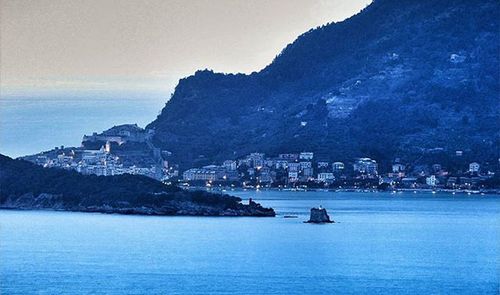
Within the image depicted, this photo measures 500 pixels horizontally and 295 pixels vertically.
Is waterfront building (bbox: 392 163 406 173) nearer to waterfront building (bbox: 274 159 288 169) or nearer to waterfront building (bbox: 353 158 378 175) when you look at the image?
waterfront building (bbox: 353 158 378 175)

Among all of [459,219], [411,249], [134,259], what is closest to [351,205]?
[459,219]

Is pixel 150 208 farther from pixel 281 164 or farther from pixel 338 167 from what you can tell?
pixel 281 164

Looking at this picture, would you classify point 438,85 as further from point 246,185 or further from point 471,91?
point 246,185

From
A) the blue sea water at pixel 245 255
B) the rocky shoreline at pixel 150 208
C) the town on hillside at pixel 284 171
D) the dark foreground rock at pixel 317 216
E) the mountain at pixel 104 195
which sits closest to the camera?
the blue sea water at pixel 245 255

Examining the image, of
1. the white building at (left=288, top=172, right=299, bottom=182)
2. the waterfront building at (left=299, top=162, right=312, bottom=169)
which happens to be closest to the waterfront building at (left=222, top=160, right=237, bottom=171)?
the white building at (left=288, top=172, right=299, bottom=182)

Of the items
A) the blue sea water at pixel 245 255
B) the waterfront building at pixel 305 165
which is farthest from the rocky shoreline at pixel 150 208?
the waterfront building at pixel 305 165

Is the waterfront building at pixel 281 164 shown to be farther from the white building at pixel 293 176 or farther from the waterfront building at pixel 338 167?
the waterfront building at pixel 338 167
